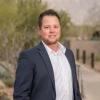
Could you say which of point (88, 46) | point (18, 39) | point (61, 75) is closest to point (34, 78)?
point (61, 75)

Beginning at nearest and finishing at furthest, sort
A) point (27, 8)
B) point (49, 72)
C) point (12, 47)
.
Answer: point (49, 72)
point (12, 47)
point (27, 8)

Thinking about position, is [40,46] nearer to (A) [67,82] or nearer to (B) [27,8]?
(A) [67,82]

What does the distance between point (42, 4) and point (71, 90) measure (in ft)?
48.4

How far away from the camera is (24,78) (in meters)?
2.68

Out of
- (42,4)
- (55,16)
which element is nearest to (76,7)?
(42,4)

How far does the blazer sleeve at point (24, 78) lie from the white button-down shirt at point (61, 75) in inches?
7.7

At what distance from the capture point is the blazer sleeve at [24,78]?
266 centimetres

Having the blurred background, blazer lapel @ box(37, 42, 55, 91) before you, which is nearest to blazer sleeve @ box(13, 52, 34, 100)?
blazer lapel @ box(37, 42, 55, 91)

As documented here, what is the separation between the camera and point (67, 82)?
2.82 metres

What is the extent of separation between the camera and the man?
2674 mm

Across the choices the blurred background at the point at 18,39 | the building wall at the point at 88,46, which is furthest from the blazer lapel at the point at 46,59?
the building wall at the point at 88,46

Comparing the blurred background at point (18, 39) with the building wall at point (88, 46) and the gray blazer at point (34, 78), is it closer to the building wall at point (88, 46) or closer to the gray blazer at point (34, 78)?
the gray blazer at point (34, 78)

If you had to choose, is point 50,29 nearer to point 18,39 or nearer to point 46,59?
point 46,59

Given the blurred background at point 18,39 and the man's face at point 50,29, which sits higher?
the man's face at point 50,29
